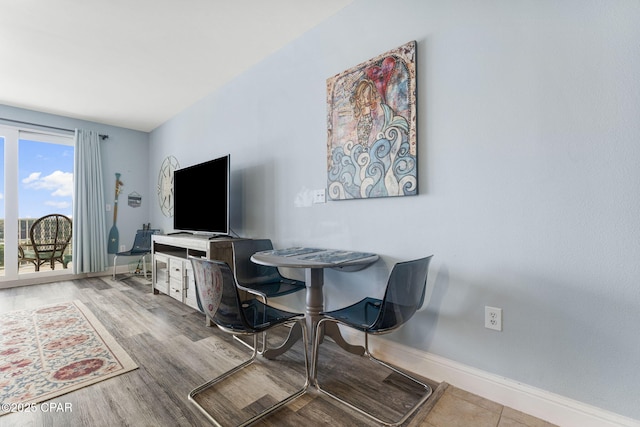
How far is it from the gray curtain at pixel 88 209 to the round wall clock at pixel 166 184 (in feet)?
2.70

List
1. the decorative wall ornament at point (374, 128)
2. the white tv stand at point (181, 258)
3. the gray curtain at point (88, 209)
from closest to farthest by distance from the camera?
1. the decorative wall ornament at point (374, 128)
2. the white tv stand at point (181, 258)
3. the gray curtain at point (88, 209)

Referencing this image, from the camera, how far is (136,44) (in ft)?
8.45

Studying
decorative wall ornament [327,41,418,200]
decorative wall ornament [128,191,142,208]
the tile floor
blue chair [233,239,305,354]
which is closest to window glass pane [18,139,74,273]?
decorative wall ornament [128,191,142,208]

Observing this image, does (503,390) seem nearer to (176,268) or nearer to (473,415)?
(473,415)

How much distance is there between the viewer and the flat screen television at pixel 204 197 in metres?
2.89

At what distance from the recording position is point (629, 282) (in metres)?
1.19

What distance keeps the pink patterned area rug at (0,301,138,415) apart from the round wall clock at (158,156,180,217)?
1986mm

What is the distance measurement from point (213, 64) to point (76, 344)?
8.86 feet

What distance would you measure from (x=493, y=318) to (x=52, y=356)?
9.24ft

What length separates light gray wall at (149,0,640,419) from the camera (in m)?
1.22

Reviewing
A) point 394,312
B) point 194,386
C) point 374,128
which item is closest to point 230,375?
point 194,386

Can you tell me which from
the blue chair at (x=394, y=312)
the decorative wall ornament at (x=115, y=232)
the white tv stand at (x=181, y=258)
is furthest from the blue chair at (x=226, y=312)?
the decorative wall ornament at (x=115, y=232)

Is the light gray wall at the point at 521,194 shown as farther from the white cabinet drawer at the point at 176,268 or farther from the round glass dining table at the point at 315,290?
the white cabinet drawer at the point at 176,268

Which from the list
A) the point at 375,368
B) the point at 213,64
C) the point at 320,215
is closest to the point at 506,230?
the point at 375,368
